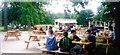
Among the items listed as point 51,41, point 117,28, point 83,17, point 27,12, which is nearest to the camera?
point 51,41

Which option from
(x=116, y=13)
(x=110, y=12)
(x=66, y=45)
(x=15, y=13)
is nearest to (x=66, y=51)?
(x=66, y=45)

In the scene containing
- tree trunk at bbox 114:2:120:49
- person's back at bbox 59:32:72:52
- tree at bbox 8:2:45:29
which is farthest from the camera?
tree at bbox 8:2:45:29

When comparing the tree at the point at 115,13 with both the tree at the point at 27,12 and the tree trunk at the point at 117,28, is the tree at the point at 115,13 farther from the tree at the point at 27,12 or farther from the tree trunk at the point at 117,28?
the tree at the point at 27,12

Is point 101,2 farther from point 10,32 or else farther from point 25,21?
point 25,21

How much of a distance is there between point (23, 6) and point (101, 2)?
21.1 ft

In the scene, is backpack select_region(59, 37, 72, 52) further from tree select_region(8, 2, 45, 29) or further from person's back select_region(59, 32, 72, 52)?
tree select_region(8, 2, 45, 29)

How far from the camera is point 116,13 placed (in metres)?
7.18

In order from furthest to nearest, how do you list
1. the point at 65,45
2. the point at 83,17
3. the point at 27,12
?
the point at 83,17 → the point at 27,12 → the point at 65,45

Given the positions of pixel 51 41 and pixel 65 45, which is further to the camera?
pixel 51 41

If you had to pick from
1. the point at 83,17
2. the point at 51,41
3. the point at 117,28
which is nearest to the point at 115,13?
the point at 117,28

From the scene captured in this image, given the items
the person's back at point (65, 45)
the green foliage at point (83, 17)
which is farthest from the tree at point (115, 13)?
the green foliage at point (83, 17)

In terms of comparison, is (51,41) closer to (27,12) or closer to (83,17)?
(27,12)

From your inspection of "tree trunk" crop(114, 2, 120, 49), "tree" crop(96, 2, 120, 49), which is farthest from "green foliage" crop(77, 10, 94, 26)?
"tree trunk" crop(114, 2, 120, 49)

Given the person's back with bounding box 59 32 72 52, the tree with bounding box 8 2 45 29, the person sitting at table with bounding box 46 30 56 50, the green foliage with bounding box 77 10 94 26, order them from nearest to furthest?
the person's back with bounding box 59 32 72 52 → the person sitting at table with bounding box 46 30 56 50 → the tree with bounding box 8 2 45 29 → the green foliage with bounding box 77 10 94 26
